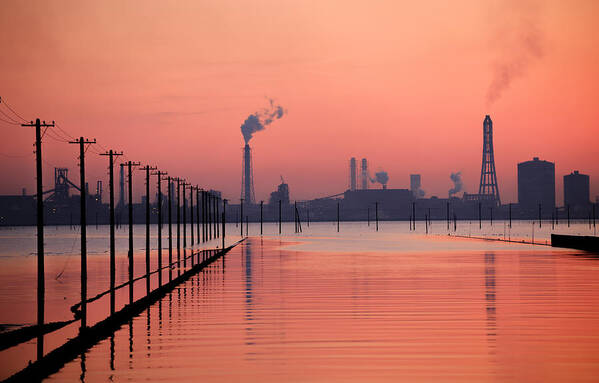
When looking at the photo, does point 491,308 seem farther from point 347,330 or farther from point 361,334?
point 361,334

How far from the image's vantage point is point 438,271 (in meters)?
40.1

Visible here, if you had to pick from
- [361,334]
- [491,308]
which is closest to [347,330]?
[361,334]

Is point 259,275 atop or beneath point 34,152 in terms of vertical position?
beneath

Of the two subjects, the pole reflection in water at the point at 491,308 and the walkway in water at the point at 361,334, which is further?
the pole reflection in water at the point at 491,308

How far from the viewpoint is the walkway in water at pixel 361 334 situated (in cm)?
1338

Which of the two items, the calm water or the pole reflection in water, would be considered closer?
the calm water

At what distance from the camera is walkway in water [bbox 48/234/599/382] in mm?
13383

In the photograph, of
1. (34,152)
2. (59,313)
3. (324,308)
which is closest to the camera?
(324,308)

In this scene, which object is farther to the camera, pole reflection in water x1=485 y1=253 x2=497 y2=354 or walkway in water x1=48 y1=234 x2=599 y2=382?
pole reflection in water x1=485 y1=253 x2=497 y2=354

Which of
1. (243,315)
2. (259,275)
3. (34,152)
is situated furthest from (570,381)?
(259,275)

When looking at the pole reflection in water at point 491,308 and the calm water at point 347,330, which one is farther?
the pole reflection in water at point 491,308

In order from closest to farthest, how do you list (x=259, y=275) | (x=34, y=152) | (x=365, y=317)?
(x=365, y=317), (x=34, y=152), (x=259, y=275)

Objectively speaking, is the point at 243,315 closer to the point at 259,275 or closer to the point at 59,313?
the point at 59,313

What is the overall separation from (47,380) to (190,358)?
286cm
